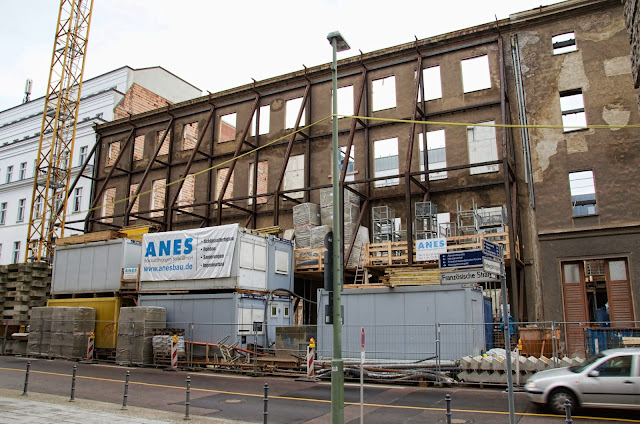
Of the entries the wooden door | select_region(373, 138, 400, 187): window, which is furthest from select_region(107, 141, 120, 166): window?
the wooden door

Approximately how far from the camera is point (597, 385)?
10.7m

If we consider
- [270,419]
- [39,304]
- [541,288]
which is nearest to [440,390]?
[270,419]

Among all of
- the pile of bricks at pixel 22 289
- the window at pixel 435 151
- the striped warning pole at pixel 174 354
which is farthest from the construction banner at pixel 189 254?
the window at pixel 435 151

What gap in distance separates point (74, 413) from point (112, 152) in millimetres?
33303

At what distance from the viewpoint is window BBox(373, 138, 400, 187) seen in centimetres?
2861

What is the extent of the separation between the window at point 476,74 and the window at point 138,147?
80.2 ft

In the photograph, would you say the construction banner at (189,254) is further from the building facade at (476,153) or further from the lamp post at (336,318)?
the lamp post at (336,318)

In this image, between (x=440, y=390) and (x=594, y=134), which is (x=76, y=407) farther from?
(x=594, y=134)

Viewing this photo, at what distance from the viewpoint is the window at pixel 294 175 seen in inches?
1241

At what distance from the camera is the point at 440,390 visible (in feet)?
48.6

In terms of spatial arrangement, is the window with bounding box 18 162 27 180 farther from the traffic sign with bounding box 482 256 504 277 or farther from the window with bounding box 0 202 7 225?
the traffic sign with bounding box 482 256 504 277

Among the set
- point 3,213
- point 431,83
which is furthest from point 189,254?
point 3,213

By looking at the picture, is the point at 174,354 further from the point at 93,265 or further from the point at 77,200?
the point at 77,200

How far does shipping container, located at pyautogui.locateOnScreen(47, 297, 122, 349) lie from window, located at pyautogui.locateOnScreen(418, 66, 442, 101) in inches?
757
